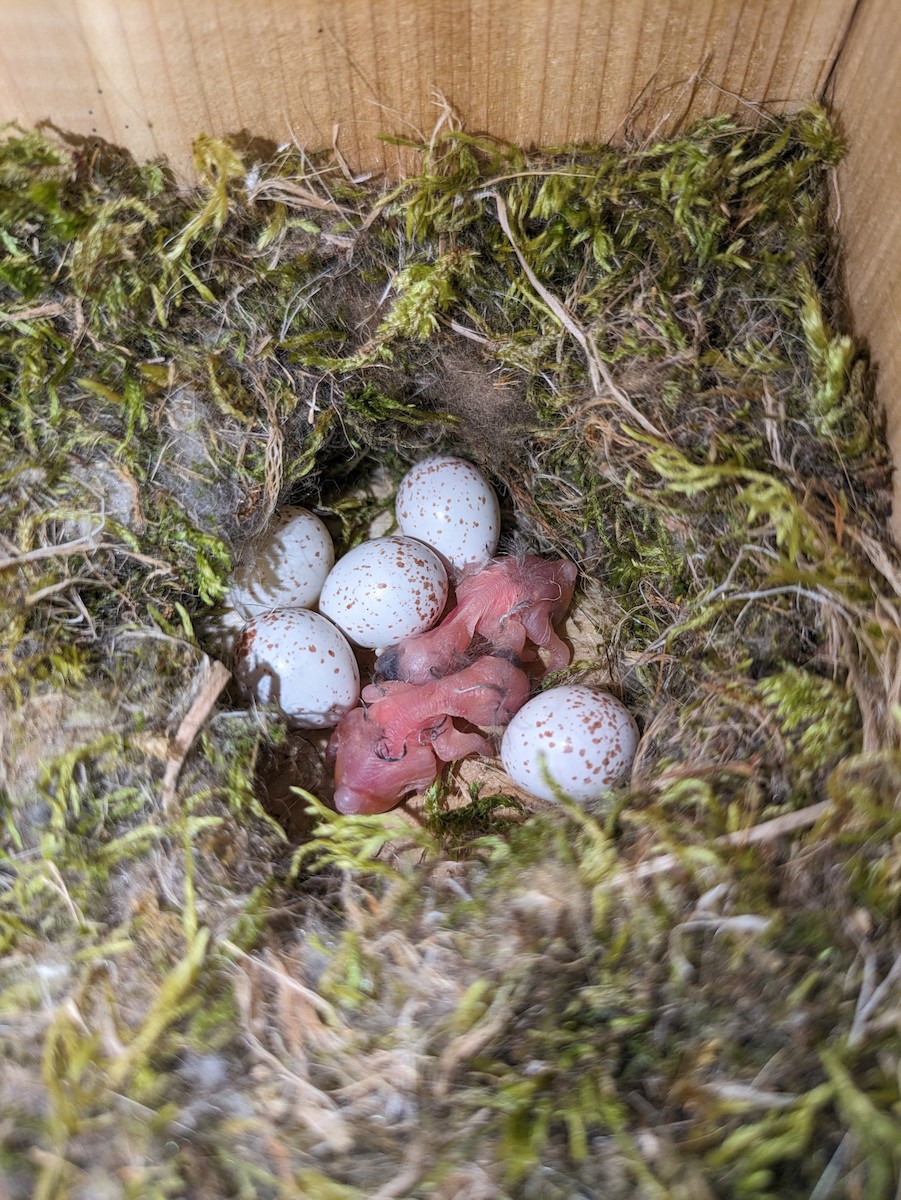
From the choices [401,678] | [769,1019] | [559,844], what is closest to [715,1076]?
[769,1019]

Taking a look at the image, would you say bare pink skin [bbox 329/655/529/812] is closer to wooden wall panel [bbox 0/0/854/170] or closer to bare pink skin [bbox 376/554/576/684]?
bare pink skin [bbox 376/554/576/684]

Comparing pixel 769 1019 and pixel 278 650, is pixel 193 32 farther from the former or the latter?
pixel 769 1019

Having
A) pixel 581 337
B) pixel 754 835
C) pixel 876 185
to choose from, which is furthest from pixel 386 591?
pixel 876 185

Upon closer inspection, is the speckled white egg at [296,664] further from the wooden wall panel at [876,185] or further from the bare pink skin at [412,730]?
the wooden wall panel at [876,185]

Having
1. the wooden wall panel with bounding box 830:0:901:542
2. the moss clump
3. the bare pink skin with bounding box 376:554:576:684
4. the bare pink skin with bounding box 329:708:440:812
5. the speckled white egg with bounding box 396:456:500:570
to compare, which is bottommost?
the bare pink skin with bounding box 329:708:440:812

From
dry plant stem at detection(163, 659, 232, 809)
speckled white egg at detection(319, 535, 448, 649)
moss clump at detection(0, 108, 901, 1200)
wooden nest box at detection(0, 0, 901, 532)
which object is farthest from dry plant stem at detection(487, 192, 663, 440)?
dry plant stem at detection(163, 659, 232, 809)
